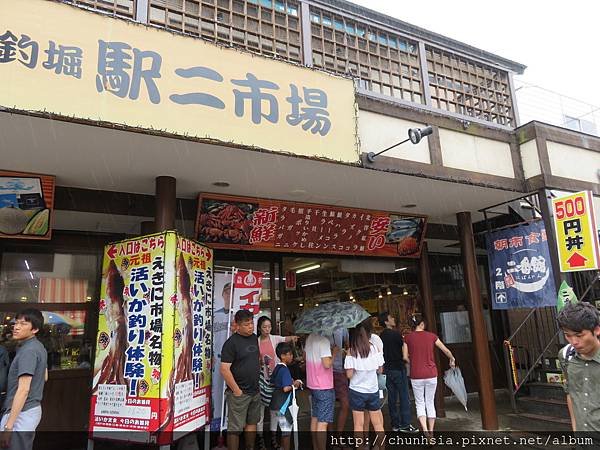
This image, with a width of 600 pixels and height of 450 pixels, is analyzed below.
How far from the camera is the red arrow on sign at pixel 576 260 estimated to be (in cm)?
683

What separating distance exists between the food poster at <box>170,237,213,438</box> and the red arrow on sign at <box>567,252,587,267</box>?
18.3 ft

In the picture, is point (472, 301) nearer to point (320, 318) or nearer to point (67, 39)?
point (320, 318)

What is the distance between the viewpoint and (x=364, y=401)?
5.91 m

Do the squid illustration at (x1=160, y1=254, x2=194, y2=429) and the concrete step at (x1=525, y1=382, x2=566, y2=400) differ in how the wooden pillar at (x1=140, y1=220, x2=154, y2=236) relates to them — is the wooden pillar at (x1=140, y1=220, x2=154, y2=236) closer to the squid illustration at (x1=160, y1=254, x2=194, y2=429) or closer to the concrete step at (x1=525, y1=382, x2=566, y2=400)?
the squid illustration at (x1=160, y1=254, x2=194, y2=429)

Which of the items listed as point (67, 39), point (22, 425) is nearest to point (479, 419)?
point (22, 425)

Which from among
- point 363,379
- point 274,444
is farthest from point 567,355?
point 274,444

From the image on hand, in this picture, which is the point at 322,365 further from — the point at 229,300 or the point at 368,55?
the point at 368,55

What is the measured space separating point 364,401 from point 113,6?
19.4ft

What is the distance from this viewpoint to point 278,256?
28.7 feet

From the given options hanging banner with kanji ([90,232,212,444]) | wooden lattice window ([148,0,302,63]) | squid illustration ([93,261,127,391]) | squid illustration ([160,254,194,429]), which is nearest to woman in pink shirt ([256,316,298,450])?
hanging banner with kanji ([90,232,212,444])

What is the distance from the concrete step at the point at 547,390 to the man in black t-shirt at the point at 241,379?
5.58 m

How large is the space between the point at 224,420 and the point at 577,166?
295 inches

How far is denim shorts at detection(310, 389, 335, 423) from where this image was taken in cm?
600

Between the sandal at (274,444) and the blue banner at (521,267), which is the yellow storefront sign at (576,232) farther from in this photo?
the sandal at (274,444)
